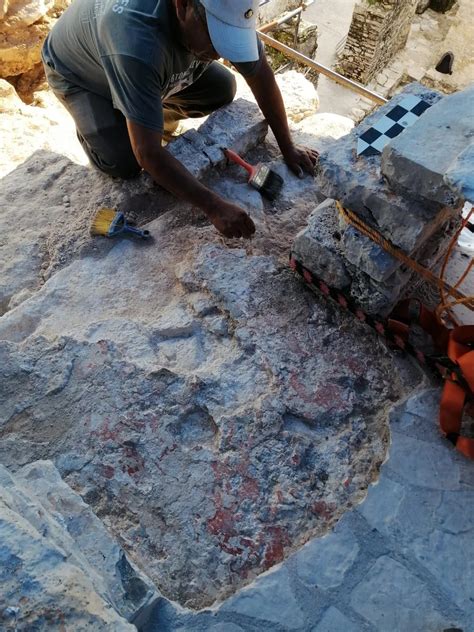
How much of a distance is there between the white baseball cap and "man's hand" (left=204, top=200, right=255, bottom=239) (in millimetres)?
627

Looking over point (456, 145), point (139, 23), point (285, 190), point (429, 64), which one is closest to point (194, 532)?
point (456, 145)

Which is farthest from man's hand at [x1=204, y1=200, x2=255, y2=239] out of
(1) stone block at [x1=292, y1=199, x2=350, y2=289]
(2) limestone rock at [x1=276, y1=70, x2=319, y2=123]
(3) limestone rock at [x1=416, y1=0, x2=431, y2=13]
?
(3) limestone rock at [x1=416, y1=0, x2=431, y2=13]

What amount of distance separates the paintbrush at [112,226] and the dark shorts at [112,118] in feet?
1.17

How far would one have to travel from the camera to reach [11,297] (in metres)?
2.89

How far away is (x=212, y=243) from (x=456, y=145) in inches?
45.9

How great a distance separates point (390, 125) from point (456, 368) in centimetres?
97

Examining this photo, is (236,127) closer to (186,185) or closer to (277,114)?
(277,114)

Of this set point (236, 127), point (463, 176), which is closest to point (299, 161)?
point (236, 127)

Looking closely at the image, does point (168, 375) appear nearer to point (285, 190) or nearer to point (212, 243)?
point (212, 243)

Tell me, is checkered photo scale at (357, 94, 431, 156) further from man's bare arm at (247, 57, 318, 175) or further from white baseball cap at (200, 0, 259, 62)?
man's bare arm at (247, 57, 318, 175)

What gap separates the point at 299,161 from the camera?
10.1 ft

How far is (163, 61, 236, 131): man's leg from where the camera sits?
3.33 metres

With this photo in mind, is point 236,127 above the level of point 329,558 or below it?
above

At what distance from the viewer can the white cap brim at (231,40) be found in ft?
7.57
